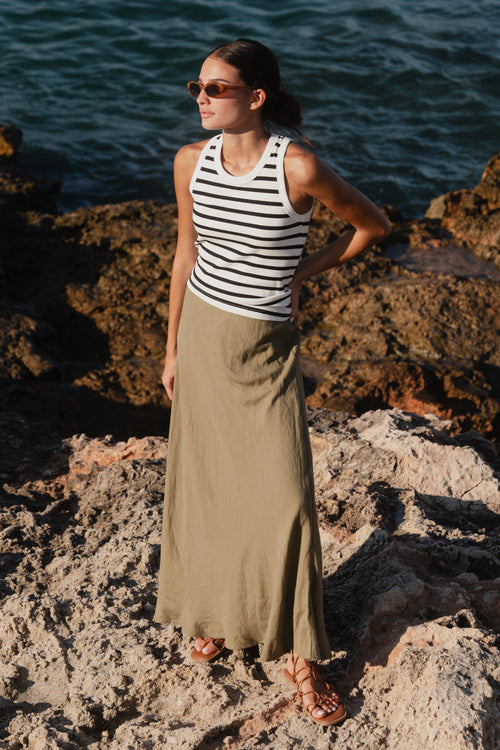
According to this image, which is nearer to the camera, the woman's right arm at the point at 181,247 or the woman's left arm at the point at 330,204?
the woman's left arm at the point at 330,204

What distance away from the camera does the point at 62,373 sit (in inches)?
237

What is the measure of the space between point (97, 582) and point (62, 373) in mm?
2942

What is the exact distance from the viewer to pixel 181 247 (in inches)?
114

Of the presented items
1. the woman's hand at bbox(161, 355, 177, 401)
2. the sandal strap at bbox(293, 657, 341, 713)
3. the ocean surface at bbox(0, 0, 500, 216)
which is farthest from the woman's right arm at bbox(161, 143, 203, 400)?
the ocean surface at bbox(0, 0, 500, 216)

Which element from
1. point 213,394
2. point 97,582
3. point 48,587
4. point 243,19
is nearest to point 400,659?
point 213,394

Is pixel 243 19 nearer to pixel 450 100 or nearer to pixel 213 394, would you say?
pixel 450 100

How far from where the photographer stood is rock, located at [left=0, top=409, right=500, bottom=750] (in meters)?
2.59

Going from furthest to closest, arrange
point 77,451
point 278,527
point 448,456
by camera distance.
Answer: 1. point 77,451
2. point 448,456
3. point 278,527

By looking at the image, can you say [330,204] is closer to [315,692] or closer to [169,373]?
[169,373]

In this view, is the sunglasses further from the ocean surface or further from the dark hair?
the ocean surface

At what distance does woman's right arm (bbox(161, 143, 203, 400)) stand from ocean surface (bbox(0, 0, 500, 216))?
7.84 meters

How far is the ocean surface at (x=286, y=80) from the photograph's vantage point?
1151 cm

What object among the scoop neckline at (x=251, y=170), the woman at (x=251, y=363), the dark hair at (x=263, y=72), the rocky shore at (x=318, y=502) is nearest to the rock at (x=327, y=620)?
the rocky shore at (x=318, y=502)

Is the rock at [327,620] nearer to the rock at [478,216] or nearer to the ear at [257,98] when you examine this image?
the ear at [257,98]
